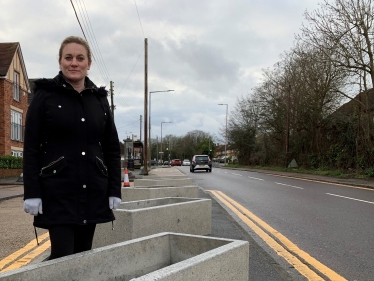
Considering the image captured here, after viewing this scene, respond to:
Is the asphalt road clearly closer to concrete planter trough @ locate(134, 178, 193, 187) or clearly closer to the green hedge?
concrete planter trough @ locate(134, 178, 193, 187)

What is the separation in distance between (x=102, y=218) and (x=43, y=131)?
2.43ft

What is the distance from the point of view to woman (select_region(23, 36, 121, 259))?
2.50 m

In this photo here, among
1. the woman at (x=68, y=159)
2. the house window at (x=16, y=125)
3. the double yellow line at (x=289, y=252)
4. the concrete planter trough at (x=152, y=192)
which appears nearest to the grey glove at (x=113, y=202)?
the woman at (x=68, y=159)

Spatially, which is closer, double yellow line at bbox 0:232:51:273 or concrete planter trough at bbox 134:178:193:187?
double yellow line at bbox 0:232:51:273

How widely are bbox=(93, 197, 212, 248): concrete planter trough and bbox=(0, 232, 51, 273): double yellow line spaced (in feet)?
2.55

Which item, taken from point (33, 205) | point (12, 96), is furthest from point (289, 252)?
point (12, 96)

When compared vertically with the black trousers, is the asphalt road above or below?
below

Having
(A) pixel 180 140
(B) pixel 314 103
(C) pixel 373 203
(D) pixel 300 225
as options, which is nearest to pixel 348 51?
(B) pixel 314 103

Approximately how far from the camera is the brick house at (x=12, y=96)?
84.3 ft

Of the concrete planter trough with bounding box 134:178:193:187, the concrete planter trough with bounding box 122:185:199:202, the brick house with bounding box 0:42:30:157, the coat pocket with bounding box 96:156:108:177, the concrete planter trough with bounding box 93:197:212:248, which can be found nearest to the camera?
the coat pocket with bounding box 96:156:108:177

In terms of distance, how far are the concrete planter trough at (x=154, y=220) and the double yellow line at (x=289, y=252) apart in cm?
104

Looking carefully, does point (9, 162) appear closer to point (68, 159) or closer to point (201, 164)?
point (201, 164)

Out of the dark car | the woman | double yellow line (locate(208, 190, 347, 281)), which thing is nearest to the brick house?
the dark car

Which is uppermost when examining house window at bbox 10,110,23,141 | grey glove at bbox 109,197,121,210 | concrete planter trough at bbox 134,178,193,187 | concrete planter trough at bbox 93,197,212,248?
house window at bbox 10,110,23,141
